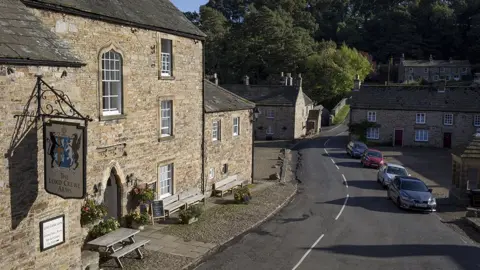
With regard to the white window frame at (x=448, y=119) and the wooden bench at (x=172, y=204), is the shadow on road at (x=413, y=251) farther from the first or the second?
the white window frame at (x=448, y=119)

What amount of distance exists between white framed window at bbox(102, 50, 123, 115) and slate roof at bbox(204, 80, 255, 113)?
6.59 m

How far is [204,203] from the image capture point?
20969 mm

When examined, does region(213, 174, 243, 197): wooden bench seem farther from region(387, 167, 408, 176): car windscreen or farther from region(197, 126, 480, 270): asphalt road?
region(387, 167, 408, 176): car windscreen

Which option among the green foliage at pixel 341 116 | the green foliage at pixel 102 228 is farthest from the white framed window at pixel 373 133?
the green foliage at pixel 102 228

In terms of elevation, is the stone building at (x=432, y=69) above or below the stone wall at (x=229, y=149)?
above

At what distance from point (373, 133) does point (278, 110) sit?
11.8 m

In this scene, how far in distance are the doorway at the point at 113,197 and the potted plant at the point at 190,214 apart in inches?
101

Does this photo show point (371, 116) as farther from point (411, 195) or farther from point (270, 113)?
point (411, 195)

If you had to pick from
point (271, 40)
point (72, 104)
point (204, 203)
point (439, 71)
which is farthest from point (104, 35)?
point (439, 71)

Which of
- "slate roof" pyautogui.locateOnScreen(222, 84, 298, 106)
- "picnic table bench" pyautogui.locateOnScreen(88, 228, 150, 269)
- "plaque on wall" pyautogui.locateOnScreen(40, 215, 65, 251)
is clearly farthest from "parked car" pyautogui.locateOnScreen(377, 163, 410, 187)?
"slate roof" pyautogui.locateOnScreen(222, 84, 298, 106)

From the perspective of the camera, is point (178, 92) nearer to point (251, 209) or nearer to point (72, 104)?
point (251, 209)

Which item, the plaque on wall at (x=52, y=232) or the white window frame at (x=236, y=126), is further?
the white window frame at (x=236, y=126)

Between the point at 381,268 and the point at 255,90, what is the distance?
46100 mm

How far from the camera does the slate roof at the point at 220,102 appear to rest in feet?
75.4
